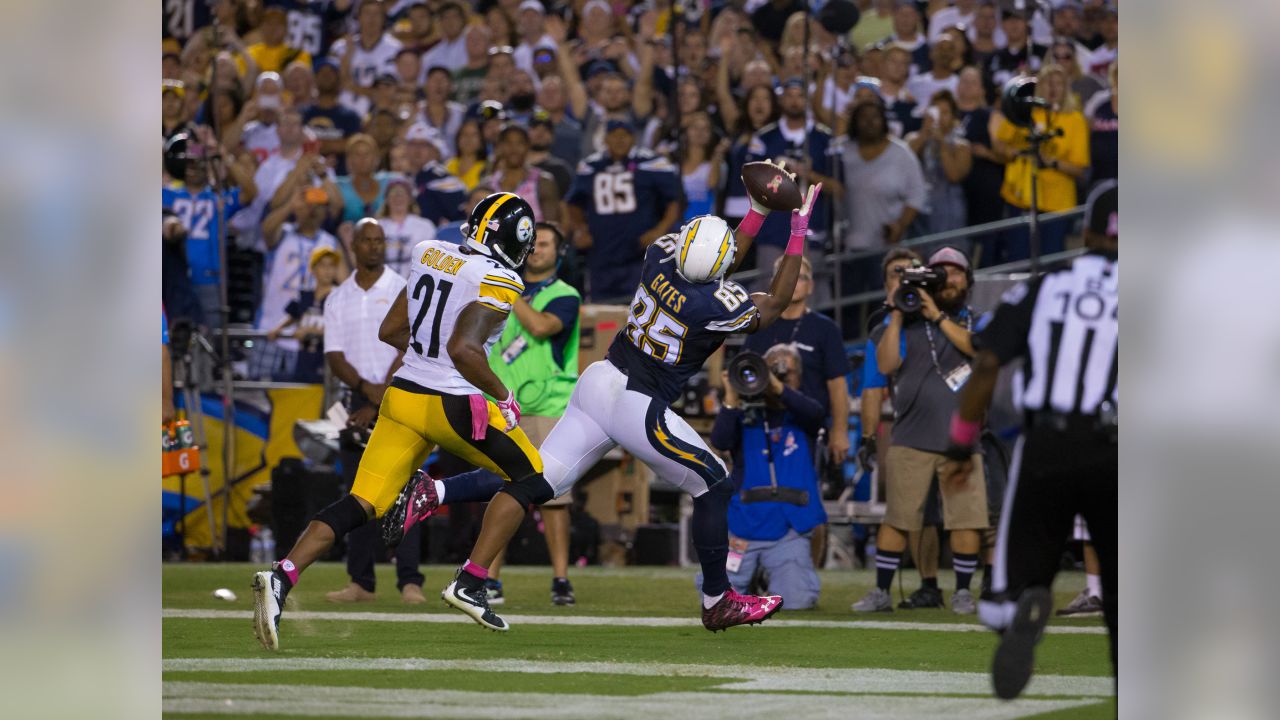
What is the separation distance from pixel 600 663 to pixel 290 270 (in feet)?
29.2

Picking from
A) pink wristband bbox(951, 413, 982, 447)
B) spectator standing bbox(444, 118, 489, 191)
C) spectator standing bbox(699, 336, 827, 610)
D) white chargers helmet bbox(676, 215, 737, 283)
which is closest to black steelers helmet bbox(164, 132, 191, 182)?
spectator standing bbox(444, 118, 489, 191)

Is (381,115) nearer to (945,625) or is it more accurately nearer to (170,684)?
(945,625)

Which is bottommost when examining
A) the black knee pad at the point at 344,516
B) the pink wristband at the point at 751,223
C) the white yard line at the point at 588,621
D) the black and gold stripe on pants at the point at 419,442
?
the white yard line at the point at 588,621

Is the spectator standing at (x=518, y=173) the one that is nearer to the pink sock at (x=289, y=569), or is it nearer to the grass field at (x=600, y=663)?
the grass field at (x=600, y=663)

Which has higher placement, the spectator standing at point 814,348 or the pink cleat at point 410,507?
the spectator standing at point 814,348

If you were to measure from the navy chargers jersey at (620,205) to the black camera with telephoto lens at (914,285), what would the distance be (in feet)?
14.9

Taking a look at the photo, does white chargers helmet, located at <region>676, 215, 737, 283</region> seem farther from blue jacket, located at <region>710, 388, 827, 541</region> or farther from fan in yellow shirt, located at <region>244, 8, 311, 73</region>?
fan in yellow shirt, located at <region>244, 8, 311, 73</region>

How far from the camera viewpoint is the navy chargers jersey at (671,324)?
9109mm

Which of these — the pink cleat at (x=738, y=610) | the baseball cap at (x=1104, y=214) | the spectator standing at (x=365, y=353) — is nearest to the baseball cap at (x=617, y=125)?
the spectator standing at (x=365, y=353)

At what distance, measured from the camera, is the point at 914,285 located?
11.0 metres

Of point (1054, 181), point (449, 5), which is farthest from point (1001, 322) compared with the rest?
point (449, 5)

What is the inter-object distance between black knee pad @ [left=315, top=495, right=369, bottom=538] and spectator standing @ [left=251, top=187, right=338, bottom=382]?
7.31 meters

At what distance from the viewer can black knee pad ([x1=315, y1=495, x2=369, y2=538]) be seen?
28.7ft
